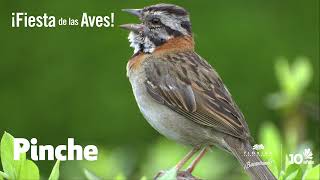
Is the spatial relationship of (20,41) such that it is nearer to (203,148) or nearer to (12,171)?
(203,148)

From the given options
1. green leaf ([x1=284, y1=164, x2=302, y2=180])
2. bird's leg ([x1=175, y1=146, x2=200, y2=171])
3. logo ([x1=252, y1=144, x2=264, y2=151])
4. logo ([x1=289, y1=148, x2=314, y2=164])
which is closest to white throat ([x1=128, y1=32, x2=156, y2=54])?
bird's leg ([x1=175, y1=146, x2=200, y2=171])

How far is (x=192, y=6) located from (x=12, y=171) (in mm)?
3568

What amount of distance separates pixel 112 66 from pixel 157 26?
186cm

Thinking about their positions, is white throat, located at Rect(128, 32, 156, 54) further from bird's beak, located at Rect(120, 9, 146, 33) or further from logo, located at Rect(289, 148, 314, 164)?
logo, located at Rect(289, 148, 314, 164)

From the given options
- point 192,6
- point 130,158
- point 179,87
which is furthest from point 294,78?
point 192,6

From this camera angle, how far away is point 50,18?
394 centimetres

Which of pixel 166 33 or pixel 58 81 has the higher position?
pixel 166 33

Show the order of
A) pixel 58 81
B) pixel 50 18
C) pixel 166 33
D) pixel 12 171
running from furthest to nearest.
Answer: pixel 58 81 → pixel 166 33 → pixel 50 18 → pixel 12 171

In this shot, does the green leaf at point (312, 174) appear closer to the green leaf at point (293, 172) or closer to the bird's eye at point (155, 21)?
the green leaf at point (293, 172)

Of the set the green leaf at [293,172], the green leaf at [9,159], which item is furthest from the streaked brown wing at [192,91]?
the green leaf at [9,159]

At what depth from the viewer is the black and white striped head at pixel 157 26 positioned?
3916mm

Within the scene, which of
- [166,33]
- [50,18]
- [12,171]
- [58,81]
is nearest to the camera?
[12,171]

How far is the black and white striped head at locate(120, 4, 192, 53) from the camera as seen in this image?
12.8 feet

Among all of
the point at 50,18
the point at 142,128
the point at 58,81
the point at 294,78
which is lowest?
the point at 142,128
